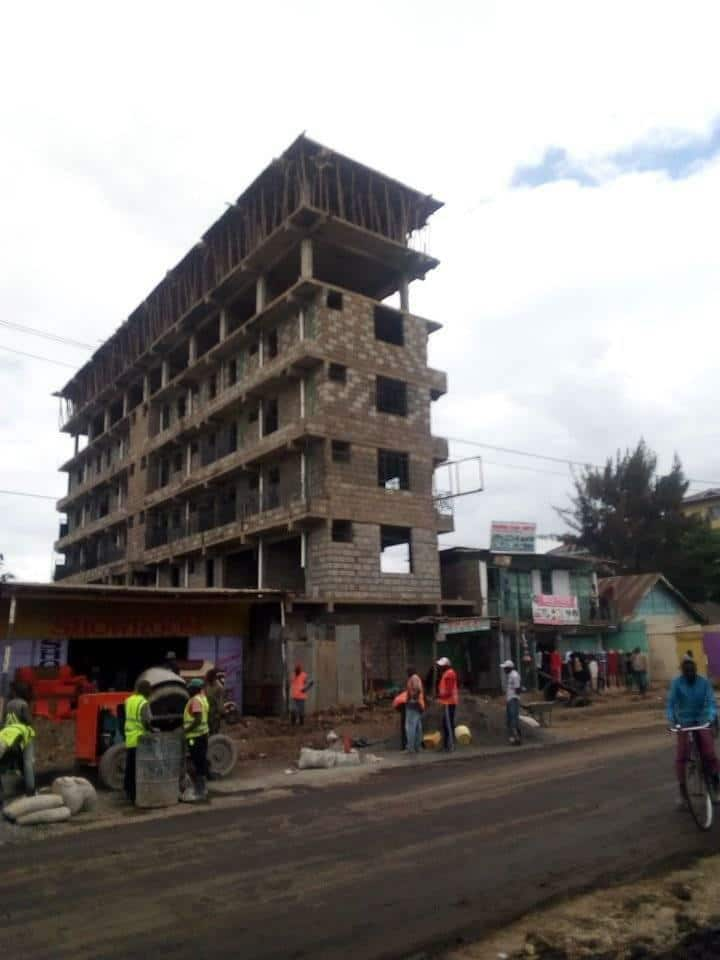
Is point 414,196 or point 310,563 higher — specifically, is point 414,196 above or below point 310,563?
above

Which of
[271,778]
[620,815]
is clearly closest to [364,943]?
[620,815]

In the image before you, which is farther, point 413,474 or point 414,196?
point 414,196

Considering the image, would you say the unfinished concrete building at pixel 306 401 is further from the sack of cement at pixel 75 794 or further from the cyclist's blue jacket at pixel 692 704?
the cyclist's blue jacket at pixel 692 704

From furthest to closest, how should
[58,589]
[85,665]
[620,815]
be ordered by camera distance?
[85,665]
[58,589]
[620,815]

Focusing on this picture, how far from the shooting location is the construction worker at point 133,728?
10.9 meters

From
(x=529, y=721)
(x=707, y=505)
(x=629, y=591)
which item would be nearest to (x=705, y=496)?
(x=707, y=505)

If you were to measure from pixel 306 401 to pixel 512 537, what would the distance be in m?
10.1

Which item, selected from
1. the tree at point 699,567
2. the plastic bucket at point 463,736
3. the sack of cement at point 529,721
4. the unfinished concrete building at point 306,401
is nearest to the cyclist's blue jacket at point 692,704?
the plastic bucket at point 463,736

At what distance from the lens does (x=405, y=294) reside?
3297 centimetres

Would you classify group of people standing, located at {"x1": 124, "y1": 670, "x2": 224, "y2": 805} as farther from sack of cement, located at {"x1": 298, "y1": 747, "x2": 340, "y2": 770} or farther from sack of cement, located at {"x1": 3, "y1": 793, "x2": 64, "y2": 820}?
sack of cement, located at {"x1": 298, "y1": 747, "x2": 340, "y2": 770}

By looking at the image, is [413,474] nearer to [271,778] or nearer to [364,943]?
[271,778]

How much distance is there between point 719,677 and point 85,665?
23.8m

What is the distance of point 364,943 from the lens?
5.06m

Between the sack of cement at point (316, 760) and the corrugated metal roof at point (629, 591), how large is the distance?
79.8 feet
